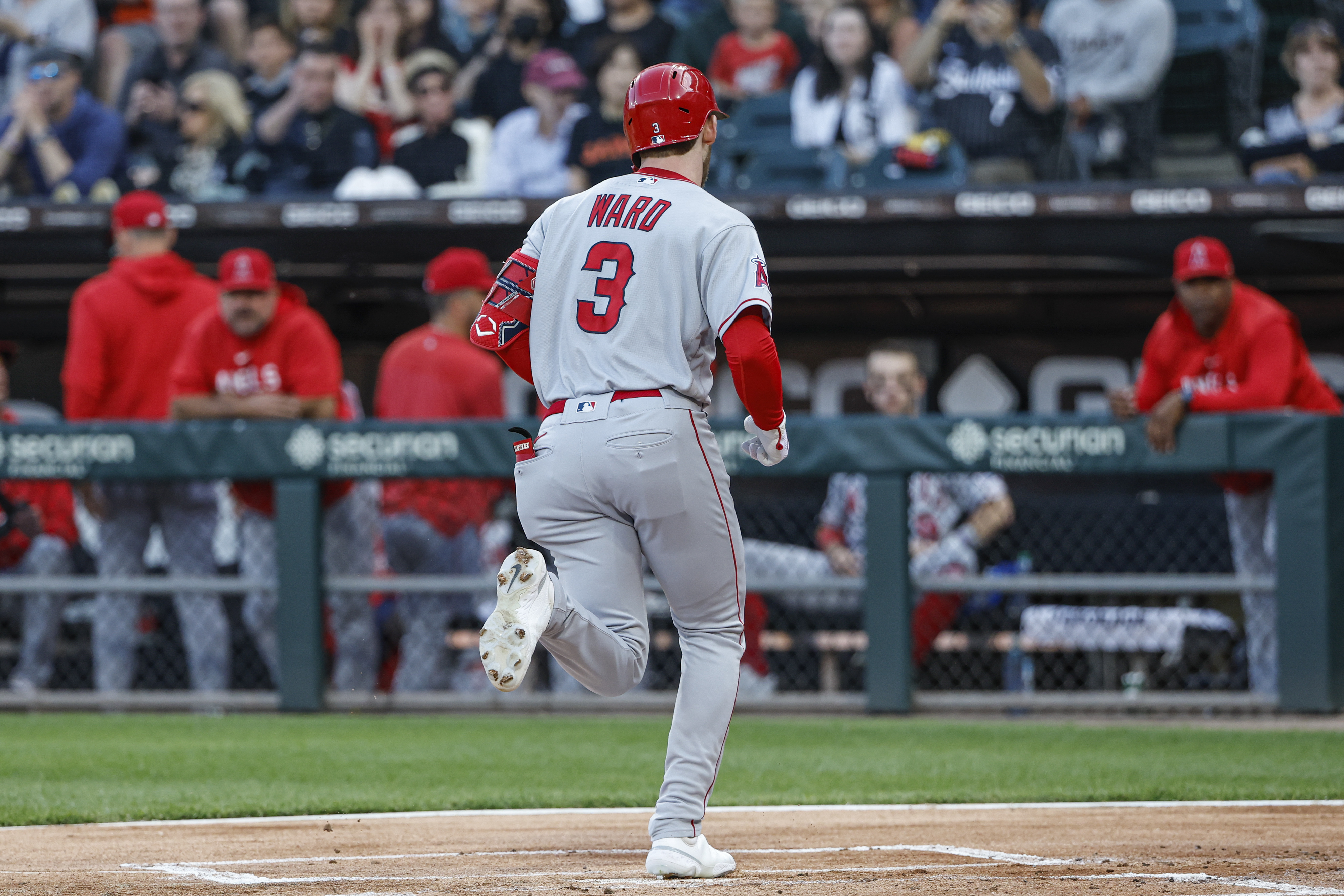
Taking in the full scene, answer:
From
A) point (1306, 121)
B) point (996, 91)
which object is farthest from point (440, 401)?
point (1306, 121)

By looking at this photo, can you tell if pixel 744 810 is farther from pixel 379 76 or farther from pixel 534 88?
pixel 379 76

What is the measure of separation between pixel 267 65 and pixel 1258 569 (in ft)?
22.7

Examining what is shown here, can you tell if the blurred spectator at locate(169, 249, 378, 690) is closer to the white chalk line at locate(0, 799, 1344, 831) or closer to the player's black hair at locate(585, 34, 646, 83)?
the white chalk line at locate(0, 799, 1344, 831)

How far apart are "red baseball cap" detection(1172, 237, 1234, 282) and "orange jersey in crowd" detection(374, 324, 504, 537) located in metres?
2.91

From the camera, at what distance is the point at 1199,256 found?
7.08 m

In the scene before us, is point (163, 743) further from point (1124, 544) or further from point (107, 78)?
point (107, 78)

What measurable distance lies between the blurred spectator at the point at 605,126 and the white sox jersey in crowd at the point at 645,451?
6.05 metres

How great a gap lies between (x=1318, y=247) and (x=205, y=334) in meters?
5.51

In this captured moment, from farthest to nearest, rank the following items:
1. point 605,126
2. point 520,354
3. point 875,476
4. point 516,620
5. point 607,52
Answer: point 607,52
point 605,126
point 875,476
point 520,354
point 516,620

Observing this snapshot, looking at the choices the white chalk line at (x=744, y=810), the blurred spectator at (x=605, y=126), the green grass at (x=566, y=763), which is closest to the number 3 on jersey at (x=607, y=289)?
the white chalk line at (x=744, y=810)

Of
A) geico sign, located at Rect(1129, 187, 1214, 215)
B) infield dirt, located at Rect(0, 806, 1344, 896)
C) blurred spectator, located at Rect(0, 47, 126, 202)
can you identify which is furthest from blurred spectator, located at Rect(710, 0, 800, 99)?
infield dirt, located at Rect(0, 806, 1344, 896)

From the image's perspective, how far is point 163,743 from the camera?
6.34 metres

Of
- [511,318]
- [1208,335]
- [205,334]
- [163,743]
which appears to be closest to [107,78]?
[205,334]

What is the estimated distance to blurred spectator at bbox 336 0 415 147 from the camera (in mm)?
10734
